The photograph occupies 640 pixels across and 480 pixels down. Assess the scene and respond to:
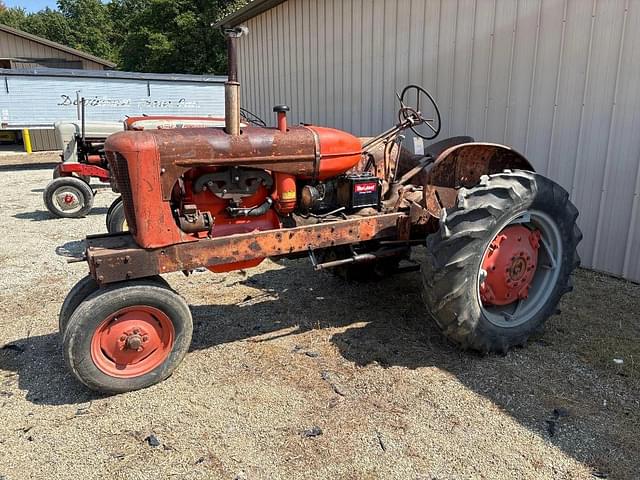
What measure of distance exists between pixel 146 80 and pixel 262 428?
47.3 feet

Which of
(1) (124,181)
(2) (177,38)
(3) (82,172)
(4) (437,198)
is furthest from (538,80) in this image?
(2) (177,38)

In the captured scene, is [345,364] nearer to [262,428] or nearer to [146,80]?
[262,428]

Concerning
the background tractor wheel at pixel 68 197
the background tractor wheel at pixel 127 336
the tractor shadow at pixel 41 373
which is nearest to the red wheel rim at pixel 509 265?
the background tractor wheel at pixel 127 336

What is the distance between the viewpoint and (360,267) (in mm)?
4461

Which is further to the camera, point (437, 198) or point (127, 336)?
point (437, 198)

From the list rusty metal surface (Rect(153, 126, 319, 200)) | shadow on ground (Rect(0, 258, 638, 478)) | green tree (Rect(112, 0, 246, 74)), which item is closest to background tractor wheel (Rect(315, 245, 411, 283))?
shadow on ground (Rect(0, 258, 638, 478))

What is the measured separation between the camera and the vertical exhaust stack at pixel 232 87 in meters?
2.90

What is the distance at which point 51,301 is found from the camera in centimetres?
436

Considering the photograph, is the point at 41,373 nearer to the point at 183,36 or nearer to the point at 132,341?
the point at 132,341

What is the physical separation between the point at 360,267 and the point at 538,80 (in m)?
2.45

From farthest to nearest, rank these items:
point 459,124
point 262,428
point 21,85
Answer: point 21,85, point 459,124, point 262,428

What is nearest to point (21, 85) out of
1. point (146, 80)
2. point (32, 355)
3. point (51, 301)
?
point (146, 80)

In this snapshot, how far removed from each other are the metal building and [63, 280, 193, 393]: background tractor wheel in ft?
76.0

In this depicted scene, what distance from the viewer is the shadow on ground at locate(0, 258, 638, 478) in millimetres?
2568
